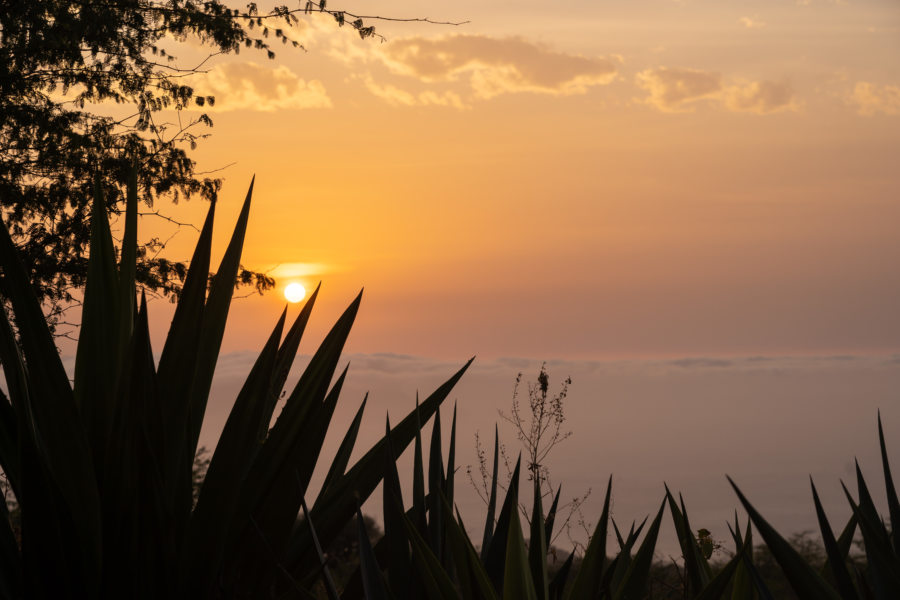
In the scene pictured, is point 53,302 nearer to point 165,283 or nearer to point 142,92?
point 165,283

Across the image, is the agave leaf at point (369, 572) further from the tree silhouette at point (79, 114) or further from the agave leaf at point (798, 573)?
the tree silhouette at point (79, 114)

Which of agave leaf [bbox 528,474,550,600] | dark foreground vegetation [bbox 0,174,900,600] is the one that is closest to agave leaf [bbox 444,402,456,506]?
dark foreground vegetation [bbox 0,174,900,600]

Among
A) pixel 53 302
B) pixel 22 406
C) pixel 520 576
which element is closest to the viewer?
pixel 520 576

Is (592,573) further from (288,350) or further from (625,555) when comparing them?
(288,350)

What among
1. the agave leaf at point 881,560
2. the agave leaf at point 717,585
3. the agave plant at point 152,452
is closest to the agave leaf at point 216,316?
the agave plant at point 152,452

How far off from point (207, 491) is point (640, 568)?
1.04 m

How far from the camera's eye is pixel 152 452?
1.75 meters

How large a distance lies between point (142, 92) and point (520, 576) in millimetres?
9681

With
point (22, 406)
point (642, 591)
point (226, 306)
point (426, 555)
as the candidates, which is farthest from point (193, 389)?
point (642, 591)

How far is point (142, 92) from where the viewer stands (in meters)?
10.2

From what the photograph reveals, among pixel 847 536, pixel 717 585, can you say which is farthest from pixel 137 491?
pixel 847 536

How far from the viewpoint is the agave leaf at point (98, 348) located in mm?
1990

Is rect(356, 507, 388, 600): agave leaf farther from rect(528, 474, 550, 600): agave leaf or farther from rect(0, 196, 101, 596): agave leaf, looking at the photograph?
rect(0, 196, 101, 596): agave leaf

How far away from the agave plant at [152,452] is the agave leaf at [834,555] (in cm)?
81
